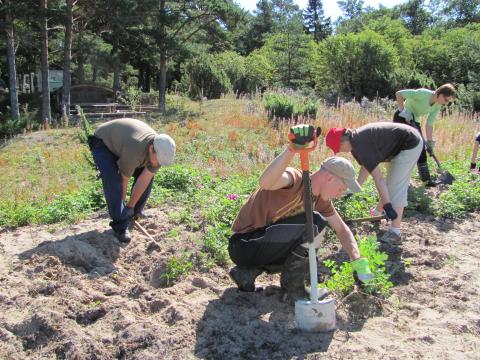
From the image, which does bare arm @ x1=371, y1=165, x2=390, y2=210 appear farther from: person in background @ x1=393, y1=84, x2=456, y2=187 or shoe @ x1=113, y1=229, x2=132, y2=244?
shoe @ x1=113, y1=229, x2=132, y2=244

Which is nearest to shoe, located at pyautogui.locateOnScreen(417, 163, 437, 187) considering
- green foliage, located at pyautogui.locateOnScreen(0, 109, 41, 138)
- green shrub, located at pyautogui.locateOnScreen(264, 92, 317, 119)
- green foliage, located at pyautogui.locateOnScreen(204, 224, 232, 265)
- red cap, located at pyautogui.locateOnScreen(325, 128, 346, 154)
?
red cap, located at pyautogui.locateOnScreen(325, 128, 346, 154)

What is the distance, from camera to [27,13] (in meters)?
16.9

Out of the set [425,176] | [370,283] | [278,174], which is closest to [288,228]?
[278,174]

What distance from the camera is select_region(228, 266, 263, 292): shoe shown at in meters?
3.57

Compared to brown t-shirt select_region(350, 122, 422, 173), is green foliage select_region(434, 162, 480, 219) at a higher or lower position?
lower

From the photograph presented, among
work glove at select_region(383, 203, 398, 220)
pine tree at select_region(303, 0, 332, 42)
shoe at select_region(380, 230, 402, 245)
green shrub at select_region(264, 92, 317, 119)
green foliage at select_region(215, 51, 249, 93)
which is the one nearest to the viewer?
work glove at select_region(383, 203, 398, 220)

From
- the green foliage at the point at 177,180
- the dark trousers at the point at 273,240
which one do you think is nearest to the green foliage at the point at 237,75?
the green foliage at the point at 177,180

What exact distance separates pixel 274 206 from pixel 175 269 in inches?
42.7

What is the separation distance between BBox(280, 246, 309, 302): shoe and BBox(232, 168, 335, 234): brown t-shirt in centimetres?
29

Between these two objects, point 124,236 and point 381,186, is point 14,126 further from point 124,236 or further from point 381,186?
point 381,186

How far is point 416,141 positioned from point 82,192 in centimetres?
394

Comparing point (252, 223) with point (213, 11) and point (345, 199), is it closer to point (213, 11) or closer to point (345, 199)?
point (345, 199)

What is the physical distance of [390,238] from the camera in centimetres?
491

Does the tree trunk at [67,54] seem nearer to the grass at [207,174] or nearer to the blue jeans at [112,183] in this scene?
the grass at [207,174]
